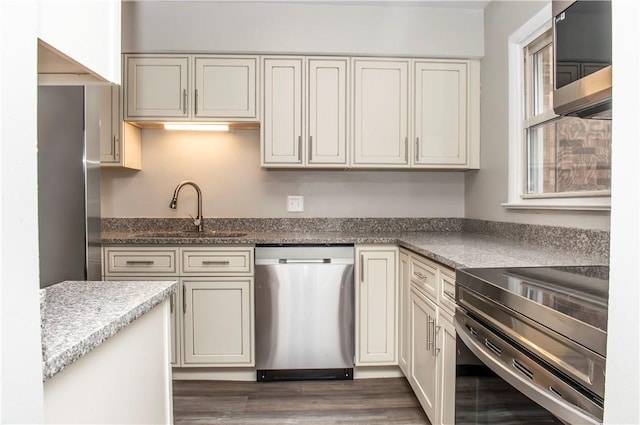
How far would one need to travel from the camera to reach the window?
170 centimetres

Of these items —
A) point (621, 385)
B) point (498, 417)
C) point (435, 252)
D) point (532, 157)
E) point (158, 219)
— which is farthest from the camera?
point (158, 219)

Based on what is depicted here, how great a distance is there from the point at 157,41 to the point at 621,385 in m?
2.82

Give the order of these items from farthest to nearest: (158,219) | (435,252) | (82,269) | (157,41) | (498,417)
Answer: (158,219)
(157,41)
(82,269)
(435,252)
(498,417)

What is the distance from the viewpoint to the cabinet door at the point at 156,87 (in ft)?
8.35

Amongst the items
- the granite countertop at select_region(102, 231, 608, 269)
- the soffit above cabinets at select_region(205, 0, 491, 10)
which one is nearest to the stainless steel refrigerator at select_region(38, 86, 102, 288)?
the granite countertop at select_region(102, 231, 608, 269)

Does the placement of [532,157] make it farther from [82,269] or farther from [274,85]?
[82,269]

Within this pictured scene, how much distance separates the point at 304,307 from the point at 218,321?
53 centimetres

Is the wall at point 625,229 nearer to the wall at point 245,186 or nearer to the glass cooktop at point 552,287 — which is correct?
the glass cooktop at point 552,287

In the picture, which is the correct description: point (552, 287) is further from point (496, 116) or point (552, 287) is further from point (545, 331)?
point (496, 116)

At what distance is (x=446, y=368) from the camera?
1.57 m

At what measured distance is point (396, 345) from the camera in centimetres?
242

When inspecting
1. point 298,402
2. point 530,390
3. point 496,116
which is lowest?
point 298,402

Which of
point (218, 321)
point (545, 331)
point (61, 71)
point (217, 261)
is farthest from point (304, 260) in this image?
point (61, 71)

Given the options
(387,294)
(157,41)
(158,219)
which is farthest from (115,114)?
(387,294)
